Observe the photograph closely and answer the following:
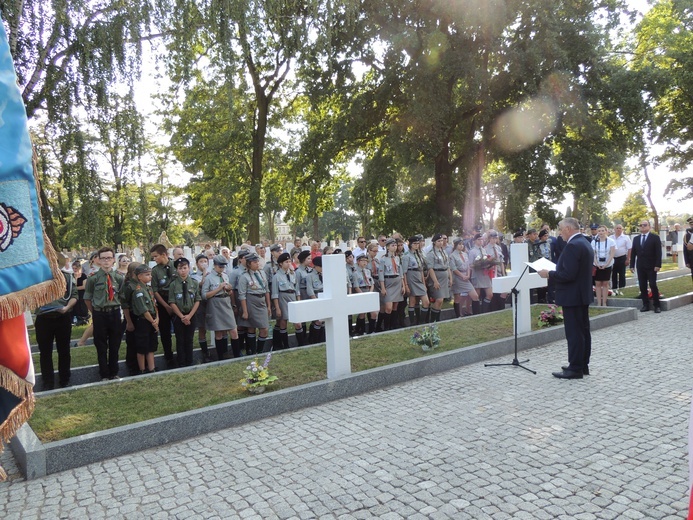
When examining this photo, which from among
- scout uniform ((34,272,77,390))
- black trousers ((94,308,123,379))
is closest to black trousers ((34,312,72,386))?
scout uniform ((34,272,77,390))

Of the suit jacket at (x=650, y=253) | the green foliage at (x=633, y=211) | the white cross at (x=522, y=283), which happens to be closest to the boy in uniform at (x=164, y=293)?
the white cross at (x=522, y=283)

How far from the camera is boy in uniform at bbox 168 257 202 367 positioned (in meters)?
7.88

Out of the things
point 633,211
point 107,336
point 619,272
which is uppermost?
point 633,211

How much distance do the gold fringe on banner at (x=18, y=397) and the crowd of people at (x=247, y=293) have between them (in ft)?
18.7

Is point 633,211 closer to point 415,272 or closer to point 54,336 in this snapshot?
point 415,272

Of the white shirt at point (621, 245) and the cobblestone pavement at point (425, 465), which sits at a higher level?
the white shirt at point (621, 245)

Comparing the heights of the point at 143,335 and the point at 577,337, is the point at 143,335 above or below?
above

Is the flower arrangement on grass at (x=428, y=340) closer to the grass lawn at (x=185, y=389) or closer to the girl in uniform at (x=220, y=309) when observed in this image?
the grass lawn at (x=185, y=389)

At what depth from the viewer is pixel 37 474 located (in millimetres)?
4316

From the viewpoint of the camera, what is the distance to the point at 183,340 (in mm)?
7988

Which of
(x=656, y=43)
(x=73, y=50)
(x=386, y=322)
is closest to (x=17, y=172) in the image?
(x=386, y=322)

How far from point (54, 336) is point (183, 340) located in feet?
5.96

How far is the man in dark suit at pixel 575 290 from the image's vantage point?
21.7 ft

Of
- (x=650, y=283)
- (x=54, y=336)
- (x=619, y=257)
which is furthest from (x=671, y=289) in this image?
(x=54, y=336)
